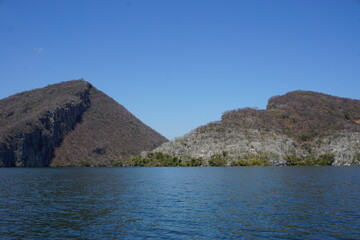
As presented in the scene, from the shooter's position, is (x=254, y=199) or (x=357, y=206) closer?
(x=357, y=206)

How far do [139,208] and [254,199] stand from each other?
1917 centimetres

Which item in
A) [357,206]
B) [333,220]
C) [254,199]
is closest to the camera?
[333,220]

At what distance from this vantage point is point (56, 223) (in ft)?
130

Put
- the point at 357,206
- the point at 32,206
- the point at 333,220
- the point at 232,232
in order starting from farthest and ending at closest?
the point at 32,206
the point at 357,206
the point at 333,220
the point at 232,232

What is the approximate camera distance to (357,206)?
47656 mm

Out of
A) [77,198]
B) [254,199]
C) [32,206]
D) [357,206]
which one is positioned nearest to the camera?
[357,206]

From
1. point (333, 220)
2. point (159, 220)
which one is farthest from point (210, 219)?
point (333, 220)

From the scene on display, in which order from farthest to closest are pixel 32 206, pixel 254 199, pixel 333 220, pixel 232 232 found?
pixel 254 199, pixel 32 206, pixel 333 220, pixel 232 232

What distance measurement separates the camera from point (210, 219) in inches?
1598

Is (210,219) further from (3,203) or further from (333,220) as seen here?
(3,203)

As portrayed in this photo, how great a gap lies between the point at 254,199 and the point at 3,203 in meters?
39.8

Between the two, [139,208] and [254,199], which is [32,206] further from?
[254,199]

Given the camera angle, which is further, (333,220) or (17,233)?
(333,220)

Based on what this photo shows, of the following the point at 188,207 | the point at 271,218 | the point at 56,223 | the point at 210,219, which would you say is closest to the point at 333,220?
the point at 271,218
